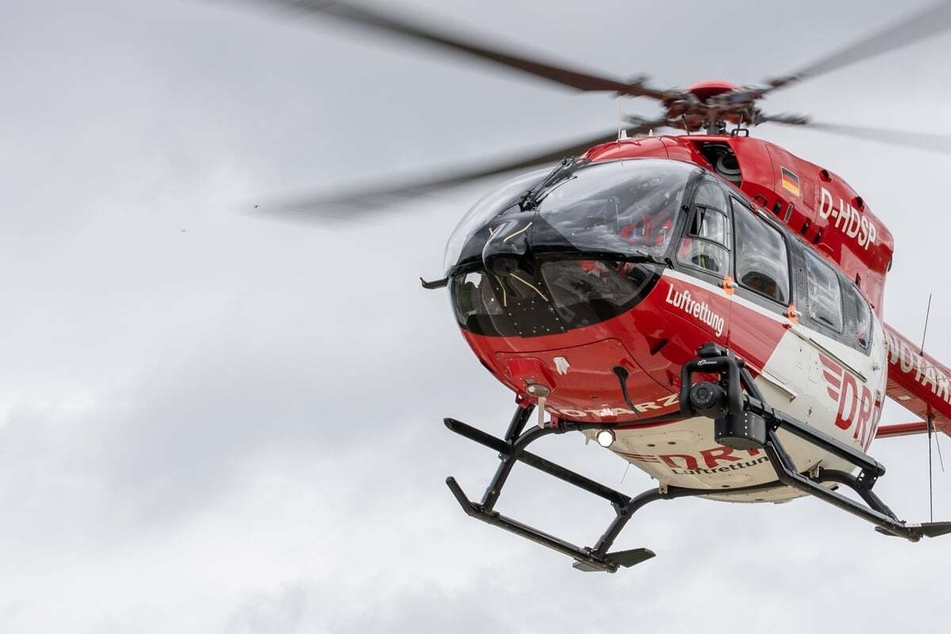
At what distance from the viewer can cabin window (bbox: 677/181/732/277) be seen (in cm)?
1205

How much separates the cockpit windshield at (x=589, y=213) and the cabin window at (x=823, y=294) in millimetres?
1762

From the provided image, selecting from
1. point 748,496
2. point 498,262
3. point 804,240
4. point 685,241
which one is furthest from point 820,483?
point 498,262

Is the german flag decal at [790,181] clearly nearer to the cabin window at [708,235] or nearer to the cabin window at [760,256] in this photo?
the cabin window at [760,256]

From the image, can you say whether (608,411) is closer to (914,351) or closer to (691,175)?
(691,175)

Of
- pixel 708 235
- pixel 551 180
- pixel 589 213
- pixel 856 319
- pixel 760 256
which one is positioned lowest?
pixel 856 319

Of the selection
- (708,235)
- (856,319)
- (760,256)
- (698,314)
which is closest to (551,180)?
(708,235)

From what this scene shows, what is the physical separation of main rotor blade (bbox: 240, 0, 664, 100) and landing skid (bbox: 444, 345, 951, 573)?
7.82ft

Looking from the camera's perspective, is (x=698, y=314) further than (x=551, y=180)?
No

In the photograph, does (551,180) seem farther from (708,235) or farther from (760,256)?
(760,256)

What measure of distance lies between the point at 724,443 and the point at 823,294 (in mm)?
2184

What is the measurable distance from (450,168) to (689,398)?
286 centimetres

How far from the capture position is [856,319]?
1410cm

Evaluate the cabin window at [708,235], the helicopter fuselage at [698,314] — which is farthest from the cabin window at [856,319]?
the cabin window at [708,235]

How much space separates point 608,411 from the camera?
1280 cm
